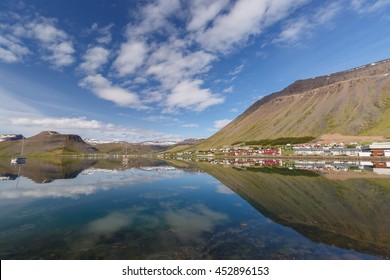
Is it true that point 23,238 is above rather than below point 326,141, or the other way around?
below

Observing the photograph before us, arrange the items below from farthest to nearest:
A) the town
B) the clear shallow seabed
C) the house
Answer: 1. the town
2. the house
3. the clear shallow seabed

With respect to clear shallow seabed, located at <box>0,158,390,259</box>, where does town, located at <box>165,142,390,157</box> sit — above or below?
above

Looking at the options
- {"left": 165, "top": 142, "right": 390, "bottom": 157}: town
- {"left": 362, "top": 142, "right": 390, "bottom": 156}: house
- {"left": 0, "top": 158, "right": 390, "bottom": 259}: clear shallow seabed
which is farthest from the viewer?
{"left": 165, "top": 142, "right": 390, "bottom": 157}: town

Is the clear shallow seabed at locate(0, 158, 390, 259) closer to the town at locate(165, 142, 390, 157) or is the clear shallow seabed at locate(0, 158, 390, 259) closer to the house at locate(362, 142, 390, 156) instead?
the house at locate(362, 142, 390, 156)

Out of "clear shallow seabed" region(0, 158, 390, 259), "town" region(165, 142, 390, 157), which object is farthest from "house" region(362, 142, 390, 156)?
"clear shallow seabed" region(0, 158, 390, 259)

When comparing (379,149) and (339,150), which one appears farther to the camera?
(339,150)

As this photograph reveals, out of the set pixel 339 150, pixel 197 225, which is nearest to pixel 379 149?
pixel 339 150

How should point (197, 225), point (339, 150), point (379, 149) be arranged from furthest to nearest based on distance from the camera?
point (339, 150)
point (379, 149)
point (197, 225)

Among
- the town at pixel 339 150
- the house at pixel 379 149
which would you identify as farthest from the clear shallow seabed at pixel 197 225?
the town at pixel 339 150

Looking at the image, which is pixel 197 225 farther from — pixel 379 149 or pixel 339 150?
pixel 339 150

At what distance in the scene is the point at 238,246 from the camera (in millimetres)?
17938
